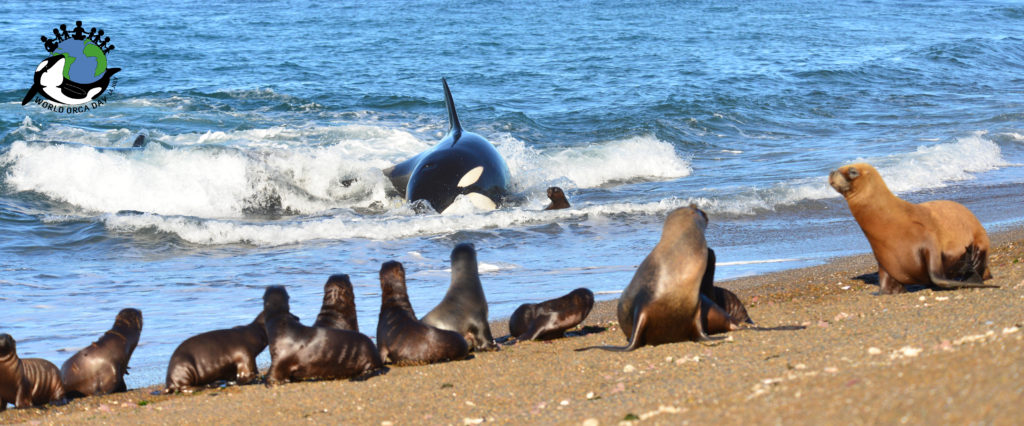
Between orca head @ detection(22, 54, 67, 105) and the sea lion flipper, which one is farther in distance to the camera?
orca head @ detection(22, 54, 67, 105)

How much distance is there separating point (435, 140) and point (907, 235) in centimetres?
1264

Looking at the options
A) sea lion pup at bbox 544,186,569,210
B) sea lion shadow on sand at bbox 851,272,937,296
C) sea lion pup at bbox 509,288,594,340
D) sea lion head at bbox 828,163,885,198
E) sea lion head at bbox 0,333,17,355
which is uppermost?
sea lion head at bbox 828,163,885,198

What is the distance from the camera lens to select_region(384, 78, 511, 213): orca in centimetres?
1168

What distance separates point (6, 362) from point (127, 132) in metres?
13.9

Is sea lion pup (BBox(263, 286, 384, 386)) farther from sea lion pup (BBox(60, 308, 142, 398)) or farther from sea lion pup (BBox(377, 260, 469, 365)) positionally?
sea lion pup (BBox(60, 308, 142, 398))

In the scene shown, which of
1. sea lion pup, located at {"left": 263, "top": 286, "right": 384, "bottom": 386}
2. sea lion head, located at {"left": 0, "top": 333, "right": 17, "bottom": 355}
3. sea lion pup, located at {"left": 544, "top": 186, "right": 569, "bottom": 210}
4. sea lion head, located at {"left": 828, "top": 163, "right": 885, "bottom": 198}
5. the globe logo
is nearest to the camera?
sea lion head, located at {"left": 0, "top": 333, "right": 17, "bottom": 355}

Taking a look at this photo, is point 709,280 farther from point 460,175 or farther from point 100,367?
point 460,175

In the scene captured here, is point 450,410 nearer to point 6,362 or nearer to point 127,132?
point 6,362

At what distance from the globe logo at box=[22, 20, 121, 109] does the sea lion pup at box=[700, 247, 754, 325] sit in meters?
17.6

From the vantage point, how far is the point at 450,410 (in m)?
4.61

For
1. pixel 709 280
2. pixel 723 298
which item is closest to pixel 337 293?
pixel 709 280


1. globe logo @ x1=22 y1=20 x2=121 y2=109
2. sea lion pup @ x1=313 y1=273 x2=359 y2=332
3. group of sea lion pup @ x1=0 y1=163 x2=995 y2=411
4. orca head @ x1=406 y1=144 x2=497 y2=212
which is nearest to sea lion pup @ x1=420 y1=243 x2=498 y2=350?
group of sea lion pup @ x1=0 y1=163 x2=995 y2=411

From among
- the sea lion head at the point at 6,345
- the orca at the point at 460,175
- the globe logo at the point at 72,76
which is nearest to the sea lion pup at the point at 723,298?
the sea lion head at the point at 6,345

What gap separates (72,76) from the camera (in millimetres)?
23016
